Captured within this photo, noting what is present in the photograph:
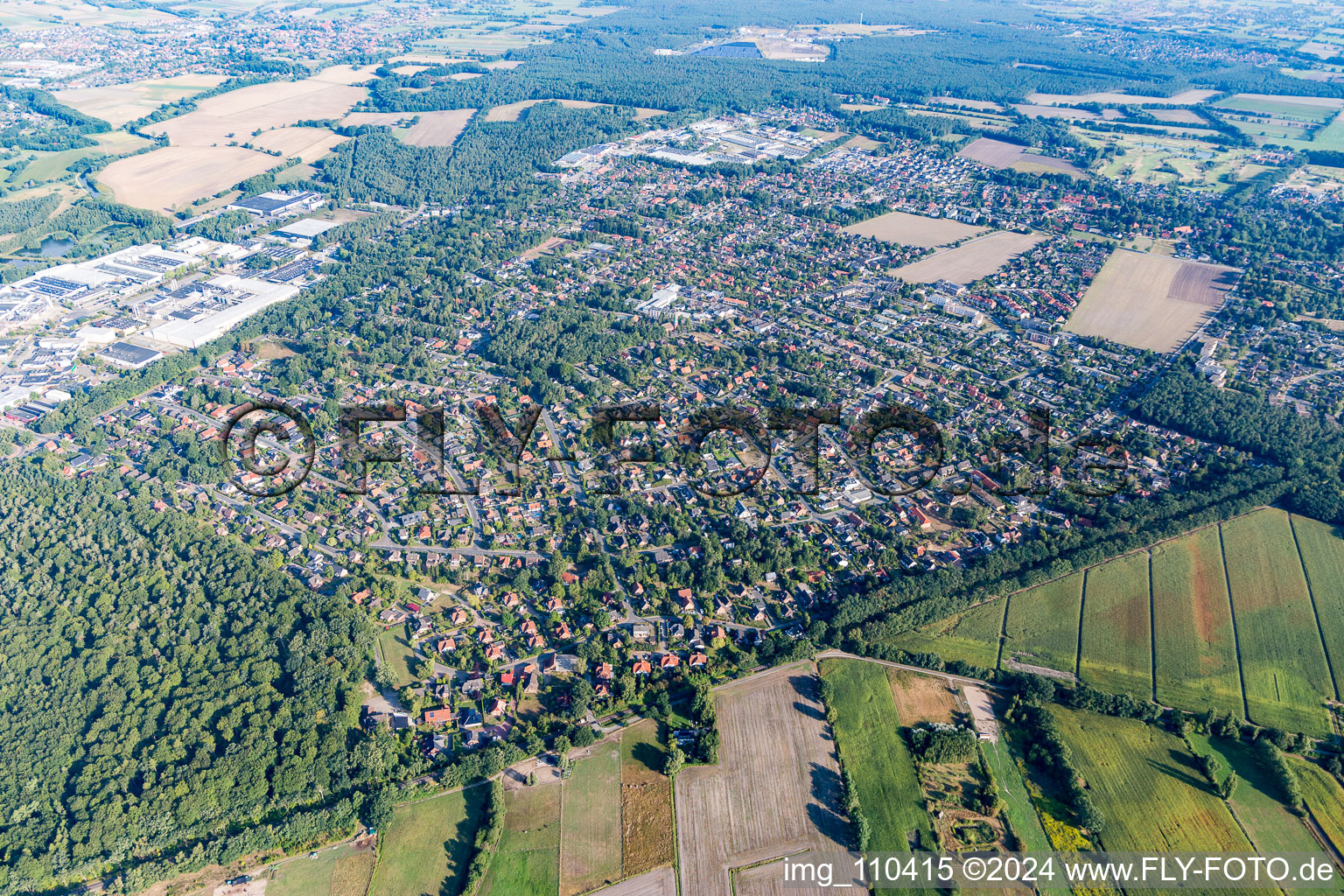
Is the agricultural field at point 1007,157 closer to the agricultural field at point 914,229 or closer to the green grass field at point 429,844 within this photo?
the agricultural field at point 914,229

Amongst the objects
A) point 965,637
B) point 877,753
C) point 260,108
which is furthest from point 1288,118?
point 260,108

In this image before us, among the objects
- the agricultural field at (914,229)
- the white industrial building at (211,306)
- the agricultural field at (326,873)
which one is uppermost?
the agricultural field at (914,229)

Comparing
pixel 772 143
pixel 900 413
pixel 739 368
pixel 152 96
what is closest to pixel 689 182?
pixel 772 143

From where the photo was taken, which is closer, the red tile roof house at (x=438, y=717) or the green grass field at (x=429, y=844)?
the green grass field at (x=429, y=844)


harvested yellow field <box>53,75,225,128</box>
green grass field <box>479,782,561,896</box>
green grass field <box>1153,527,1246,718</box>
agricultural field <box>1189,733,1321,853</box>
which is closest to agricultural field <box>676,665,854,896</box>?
green grass field <box>479,782,561,896</box>

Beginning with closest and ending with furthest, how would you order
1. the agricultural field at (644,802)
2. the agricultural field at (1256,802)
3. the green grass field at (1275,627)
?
the agricultural field at (644,802), the agricultural field at (1256,802), the green grass field at (1275,627)

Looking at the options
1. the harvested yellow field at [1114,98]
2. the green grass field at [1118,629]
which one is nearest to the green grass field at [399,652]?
the green grass field at [1118,629]
